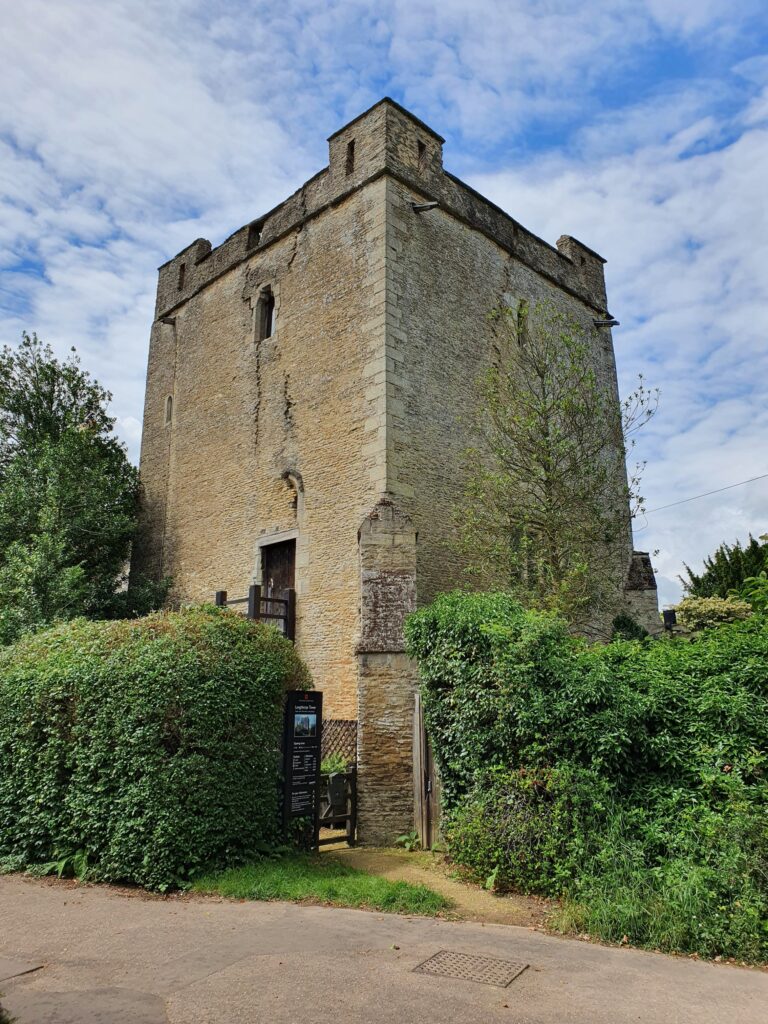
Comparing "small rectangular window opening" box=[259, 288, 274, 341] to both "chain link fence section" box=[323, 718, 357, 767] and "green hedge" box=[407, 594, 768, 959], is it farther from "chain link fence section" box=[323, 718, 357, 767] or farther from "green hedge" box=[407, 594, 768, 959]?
"green hedge" box=[407, 594, 768, 959]

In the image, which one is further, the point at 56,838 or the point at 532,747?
the point at 56,838

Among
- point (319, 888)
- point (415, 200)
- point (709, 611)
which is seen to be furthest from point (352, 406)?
point (709, 611)

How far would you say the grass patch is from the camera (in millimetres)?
6398

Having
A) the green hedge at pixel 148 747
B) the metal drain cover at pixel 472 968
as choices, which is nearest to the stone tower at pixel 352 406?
the green hedge at pixel 148 747

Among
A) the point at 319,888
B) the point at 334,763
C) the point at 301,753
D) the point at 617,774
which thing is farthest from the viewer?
the point at 334,763

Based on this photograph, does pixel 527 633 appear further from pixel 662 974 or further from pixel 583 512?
pixel 583 512

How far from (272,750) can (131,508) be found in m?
11.2

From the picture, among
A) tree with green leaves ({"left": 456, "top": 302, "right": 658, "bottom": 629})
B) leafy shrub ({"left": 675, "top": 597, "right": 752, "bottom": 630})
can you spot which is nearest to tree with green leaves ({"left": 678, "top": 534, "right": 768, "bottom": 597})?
leafy shrub ({"left": 675, "top": 597, "right": 752, "bottom": 630})

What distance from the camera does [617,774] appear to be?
21.7ft

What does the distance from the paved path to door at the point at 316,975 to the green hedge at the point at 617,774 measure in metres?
0.58

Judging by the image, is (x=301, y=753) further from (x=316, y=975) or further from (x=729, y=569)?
(x=729, y=569)

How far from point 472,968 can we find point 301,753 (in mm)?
3874

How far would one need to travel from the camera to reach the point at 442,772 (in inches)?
311

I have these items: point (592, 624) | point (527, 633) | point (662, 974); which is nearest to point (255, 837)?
point (527, 633)
